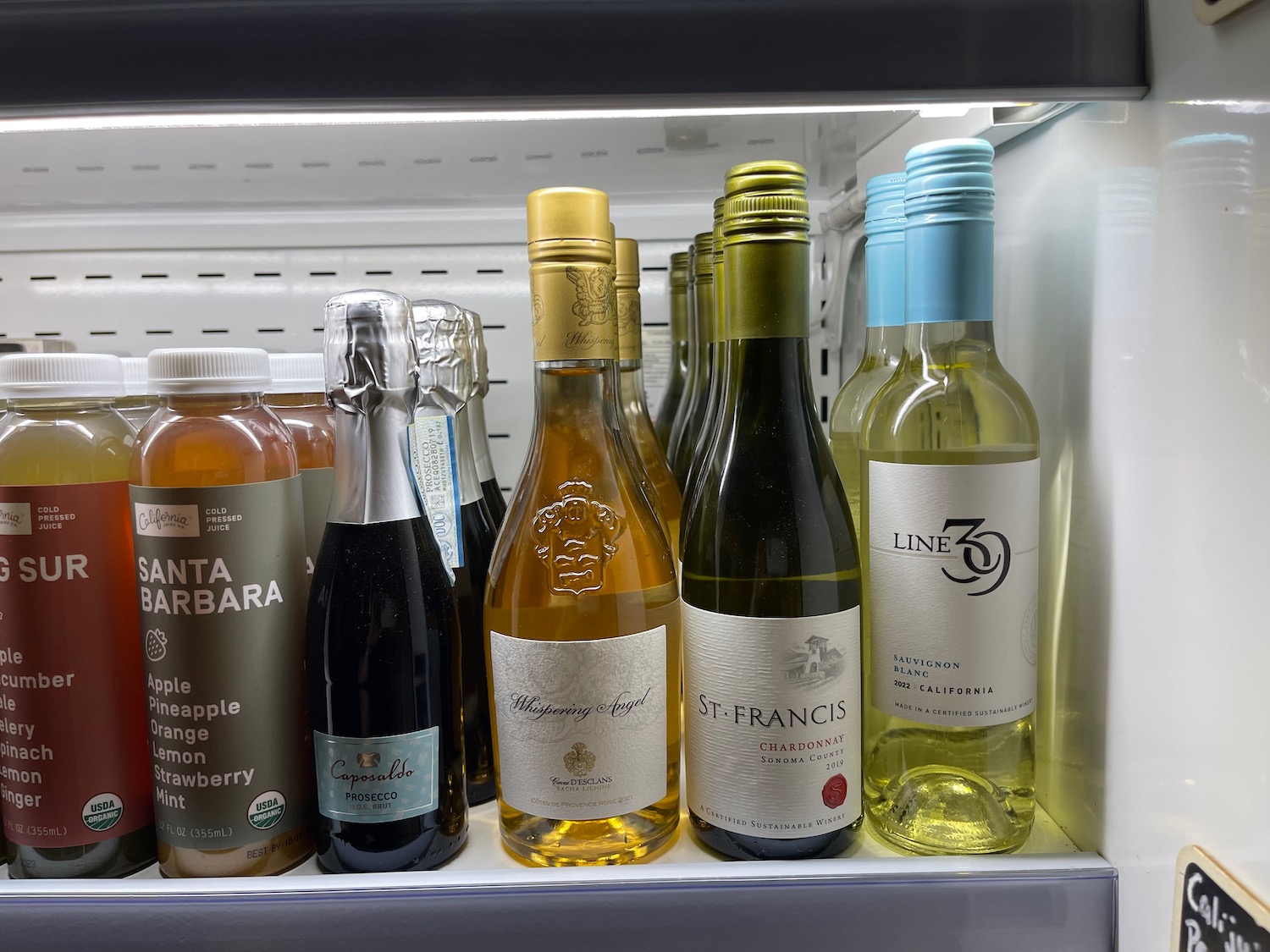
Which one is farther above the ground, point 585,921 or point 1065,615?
point 1065,615

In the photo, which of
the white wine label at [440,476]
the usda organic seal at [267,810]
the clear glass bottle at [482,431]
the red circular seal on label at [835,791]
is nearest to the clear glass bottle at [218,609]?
the usda organic seal at [267,810]

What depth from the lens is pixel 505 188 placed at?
794mm

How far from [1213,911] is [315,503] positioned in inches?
21.7

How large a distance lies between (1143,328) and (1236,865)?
0.26 m

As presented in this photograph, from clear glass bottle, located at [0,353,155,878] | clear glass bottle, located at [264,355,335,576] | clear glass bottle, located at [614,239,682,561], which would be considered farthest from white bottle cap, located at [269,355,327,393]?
clear glass bottle, located at [614,239,682,561]

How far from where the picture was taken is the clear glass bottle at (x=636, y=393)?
0.68 meters

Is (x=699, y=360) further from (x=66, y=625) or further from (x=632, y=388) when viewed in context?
(x=66, y=625)

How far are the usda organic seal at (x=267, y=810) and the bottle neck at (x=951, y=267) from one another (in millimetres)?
476

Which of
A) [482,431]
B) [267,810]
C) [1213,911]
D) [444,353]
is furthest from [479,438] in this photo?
[1213,911]

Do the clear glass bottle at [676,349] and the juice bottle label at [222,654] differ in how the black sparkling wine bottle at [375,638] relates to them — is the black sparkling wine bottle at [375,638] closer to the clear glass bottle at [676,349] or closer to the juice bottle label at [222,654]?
the juice bottle label at [222,654]

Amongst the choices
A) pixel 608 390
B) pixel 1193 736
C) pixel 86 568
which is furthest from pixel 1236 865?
pixel 86 568

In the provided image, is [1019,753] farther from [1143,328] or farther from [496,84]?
[496,84]

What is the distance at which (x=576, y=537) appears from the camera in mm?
563

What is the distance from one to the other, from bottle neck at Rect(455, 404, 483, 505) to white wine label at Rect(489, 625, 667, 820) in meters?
0.20
